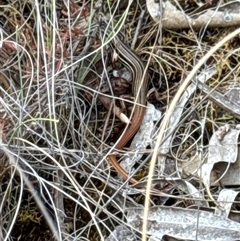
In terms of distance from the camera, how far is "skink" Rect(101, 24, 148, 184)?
220 centimetres

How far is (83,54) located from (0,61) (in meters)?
0.29

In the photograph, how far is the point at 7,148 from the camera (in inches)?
82.3

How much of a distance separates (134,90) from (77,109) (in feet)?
0.74

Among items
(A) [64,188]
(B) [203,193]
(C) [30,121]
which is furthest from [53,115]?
(B) [203,193]

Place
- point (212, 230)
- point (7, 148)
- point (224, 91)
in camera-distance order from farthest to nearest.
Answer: point (224, 91), point (7, 148), point (212, 230)

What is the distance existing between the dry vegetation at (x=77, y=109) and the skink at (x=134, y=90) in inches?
1.1

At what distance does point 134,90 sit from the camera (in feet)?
7.75

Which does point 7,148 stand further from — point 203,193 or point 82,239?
point 203,193

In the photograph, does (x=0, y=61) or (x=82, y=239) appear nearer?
(x=82, y=239)

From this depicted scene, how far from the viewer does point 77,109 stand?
2.27 m

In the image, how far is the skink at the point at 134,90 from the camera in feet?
7.20

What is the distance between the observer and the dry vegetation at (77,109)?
212cm

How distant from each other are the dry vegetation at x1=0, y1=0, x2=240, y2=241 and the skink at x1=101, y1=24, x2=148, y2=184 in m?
0.03

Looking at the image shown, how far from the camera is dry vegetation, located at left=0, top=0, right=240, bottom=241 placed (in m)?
2.12
